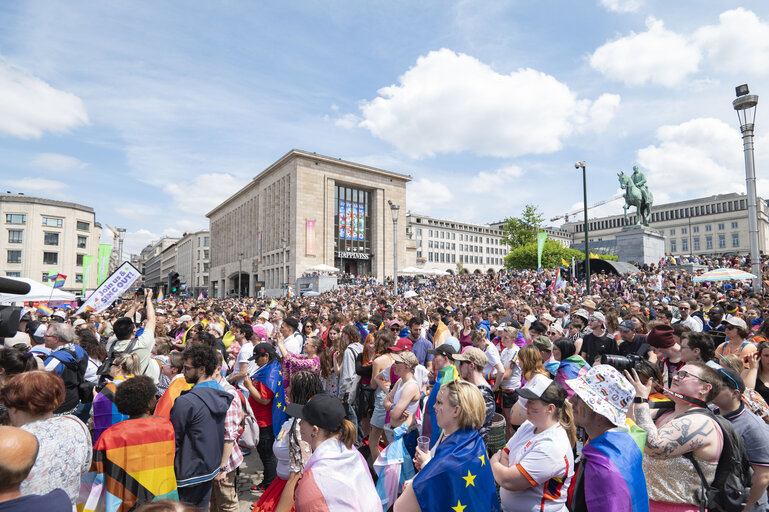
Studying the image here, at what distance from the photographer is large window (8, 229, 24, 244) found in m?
57.8

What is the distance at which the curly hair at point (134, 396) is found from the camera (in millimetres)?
3086

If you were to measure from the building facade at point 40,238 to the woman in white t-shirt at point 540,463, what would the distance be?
67.8 m

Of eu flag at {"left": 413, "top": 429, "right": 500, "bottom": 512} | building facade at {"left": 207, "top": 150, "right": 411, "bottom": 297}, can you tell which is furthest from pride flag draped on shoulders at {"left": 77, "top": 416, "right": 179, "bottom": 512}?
building facade at {"left": 207, "top": 150, "right": 411, "bottom": 297}

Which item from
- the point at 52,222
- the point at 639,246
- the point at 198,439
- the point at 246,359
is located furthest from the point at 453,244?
the point at 198,439

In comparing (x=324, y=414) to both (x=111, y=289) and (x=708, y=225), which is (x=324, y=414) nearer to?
(x=111, y=289)

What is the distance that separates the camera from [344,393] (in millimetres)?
5746

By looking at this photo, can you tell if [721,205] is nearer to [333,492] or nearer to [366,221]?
[366,221]

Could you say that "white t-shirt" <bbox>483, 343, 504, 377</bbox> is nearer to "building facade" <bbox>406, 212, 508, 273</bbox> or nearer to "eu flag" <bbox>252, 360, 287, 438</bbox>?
"eu flag" <bbox>252, 360, 287, 438</bbox>

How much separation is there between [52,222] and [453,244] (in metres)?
78.1

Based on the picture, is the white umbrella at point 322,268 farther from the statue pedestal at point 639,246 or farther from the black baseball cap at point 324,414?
the black baseball cap at point 324,414

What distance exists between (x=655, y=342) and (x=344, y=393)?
4198 mm

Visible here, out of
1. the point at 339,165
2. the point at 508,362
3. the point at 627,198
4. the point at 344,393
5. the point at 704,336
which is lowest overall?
the point at 344,393

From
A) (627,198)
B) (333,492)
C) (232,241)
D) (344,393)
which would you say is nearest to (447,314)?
(344,393)

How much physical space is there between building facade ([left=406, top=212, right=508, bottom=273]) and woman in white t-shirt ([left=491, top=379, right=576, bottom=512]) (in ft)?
279
